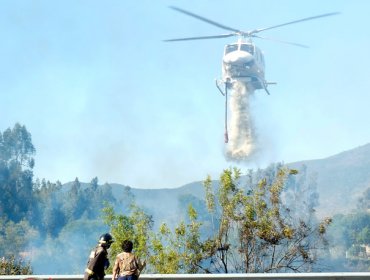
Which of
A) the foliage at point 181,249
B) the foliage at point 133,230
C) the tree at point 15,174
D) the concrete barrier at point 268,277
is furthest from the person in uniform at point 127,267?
the tree at point 15,174

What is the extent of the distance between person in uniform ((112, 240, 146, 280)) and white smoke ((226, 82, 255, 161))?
10167 cm

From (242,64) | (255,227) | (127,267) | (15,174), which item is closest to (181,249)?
(255,227)

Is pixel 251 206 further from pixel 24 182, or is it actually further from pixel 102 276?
pixel 24 182

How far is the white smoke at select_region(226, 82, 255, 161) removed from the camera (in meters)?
118

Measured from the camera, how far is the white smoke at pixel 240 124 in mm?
117812

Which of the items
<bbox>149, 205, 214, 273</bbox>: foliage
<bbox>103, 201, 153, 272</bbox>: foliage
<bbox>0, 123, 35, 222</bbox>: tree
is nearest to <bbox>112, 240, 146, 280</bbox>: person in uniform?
<bbox>149, 205, 214, 273</bbox>: foliage

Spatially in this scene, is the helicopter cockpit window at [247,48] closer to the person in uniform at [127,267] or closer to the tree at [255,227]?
the tree at [255,227]

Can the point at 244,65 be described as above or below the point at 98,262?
above

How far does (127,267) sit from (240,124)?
355 ft

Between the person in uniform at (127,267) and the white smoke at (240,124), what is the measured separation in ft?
334

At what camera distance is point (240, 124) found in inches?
4722

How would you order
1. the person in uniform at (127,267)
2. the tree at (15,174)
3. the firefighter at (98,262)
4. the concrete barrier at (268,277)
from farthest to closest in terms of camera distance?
the tree at (15,174), the firefighter at (98,262), the person in uniform at (127,267), the concrete barrier at (268,277)

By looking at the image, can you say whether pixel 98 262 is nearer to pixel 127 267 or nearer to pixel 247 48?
pixel 127 267

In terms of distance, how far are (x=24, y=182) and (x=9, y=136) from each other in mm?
21218
